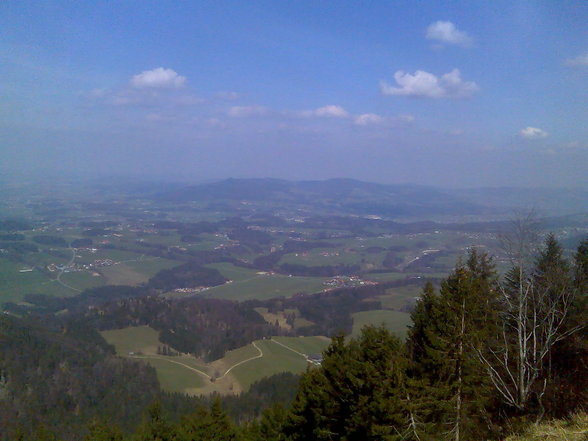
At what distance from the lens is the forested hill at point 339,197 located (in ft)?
450

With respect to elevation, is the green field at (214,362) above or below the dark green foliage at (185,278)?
below

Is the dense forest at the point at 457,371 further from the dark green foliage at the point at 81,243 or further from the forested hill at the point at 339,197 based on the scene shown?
the forested hill at the point at 339,197

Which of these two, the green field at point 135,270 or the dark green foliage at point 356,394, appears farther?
the green field at point 135,270

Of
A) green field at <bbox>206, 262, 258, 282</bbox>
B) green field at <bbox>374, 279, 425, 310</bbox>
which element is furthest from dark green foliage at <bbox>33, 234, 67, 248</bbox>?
green field at <bbox>374, 279, 425, 310</bbox>

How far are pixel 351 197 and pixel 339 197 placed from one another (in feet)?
16.3

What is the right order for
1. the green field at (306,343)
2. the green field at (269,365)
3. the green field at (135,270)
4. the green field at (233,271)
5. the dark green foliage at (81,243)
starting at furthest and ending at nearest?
the dark green foliage at (81,243), the green field at (233,271), the green field at (135,270), the green field at (306,343), the green field at (269,365)

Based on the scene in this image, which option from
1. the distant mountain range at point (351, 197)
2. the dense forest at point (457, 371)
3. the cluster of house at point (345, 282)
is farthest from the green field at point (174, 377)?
the distant mountain range at point (351, 197)

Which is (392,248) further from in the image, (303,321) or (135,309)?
(135,309)

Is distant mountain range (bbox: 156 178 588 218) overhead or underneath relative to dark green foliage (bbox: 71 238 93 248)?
overhead

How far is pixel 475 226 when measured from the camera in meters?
80.6

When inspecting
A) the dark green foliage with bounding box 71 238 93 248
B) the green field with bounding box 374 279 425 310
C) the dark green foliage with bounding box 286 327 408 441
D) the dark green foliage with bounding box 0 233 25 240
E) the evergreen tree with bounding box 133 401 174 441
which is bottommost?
the green field with bounding box 374 279 425 310

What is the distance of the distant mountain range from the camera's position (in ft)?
425

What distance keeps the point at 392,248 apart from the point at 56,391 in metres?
65.4

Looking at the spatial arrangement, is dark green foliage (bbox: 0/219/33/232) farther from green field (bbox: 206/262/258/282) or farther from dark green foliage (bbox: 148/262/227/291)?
green field (bbox: 206/262/258/282)
